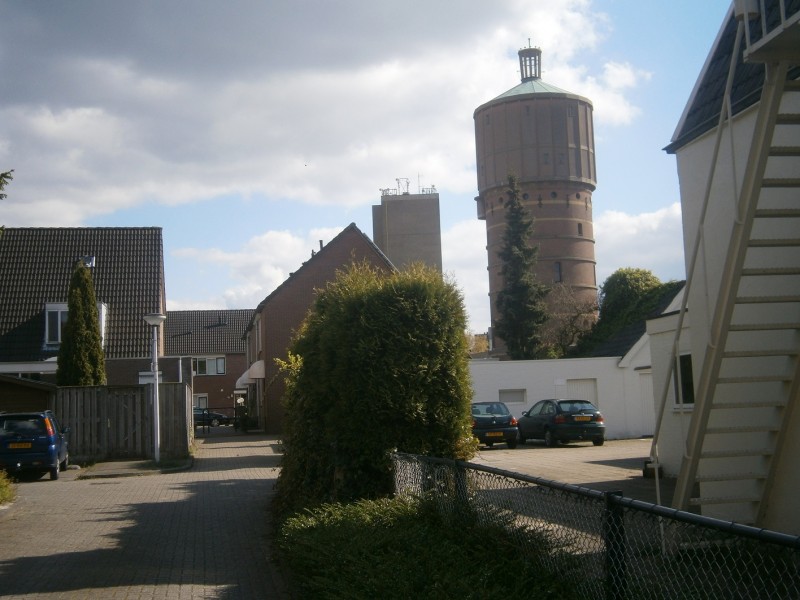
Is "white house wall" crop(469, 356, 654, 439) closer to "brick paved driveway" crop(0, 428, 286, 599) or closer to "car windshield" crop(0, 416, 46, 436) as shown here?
"car windshield" crop(0, 416, 46, 436)

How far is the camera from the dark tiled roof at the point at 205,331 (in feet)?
233

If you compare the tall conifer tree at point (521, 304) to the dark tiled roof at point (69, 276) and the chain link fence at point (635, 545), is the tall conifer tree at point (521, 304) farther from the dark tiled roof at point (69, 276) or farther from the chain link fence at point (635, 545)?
the chain link fence at point (635, 545)

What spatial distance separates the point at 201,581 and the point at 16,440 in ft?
45.1

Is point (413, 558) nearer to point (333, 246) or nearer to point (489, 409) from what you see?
point (489, 409)

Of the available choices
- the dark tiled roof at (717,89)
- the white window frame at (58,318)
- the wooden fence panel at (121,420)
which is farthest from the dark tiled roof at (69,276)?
the dark tiled roof at (717,89)

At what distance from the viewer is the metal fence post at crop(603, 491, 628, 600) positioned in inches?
177

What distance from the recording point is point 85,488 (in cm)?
1883

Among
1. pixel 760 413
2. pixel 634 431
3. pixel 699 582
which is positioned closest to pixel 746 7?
pixel 760 413

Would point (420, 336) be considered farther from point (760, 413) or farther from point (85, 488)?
point (85, 488)

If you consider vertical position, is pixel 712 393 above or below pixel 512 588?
above

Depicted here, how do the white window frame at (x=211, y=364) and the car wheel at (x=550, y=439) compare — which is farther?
the white window frame at (x=211, y=364)

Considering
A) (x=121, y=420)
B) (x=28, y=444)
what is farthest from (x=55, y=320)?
(x=28, y=444)

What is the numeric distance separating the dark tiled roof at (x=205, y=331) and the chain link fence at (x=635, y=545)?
65.9m

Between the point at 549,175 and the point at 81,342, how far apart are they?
4874cm
